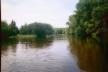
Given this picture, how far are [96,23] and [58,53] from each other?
1.14 metres

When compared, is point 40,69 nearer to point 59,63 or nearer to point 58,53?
point 59,63

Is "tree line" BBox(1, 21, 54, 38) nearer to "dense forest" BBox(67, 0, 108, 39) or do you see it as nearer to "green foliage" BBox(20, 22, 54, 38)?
"green foliage" BBox(20, 22, 54, 38)

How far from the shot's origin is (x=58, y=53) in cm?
443

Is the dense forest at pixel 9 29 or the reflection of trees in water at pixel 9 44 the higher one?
the dense forest at pixel 9 29

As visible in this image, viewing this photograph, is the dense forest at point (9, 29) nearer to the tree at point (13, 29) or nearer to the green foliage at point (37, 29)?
the tree at point (13, 29)

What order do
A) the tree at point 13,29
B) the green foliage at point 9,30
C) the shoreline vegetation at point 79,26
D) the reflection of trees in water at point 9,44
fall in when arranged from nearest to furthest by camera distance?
the green foliage at point 9,30
the tree at point 13,29
the shoreline vegetation at point 79,26
the reflection of trees in water at point 9,44

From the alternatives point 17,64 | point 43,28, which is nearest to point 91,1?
point 43,28

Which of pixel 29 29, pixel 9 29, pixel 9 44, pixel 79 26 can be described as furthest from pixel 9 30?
pixel 79 26

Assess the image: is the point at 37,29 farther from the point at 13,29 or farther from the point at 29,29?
the point at 13,29

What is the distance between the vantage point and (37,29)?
3.79m

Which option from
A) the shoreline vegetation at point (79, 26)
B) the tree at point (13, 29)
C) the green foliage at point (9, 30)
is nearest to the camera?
the green foliage at point (9, 30)

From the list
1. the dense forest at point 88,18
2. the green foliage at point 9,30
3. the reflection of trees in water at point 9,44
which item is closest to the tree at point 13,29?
the green foliage at point 9,30

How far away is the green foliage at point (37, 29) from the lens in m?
3.75

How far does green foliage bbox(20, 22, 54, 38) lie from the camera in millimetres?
3750
